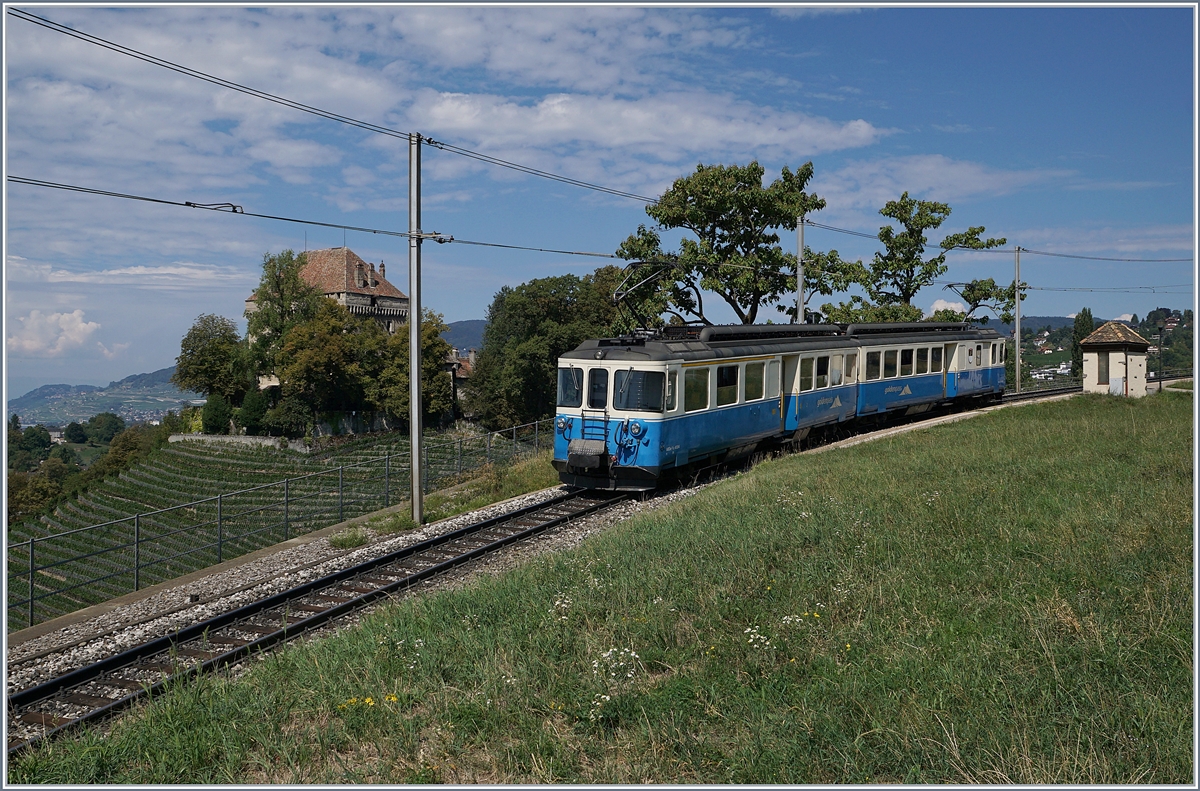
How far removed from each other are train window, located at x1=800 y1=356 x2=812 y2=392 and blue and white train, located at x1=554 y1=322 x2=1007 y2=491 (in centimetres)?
3

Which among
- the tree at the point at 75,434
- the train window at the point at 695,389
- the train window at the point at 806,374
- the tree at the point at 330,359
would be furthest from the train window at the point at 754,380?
the tree at the point at 75,434

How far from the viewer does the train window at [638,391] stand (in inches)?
623

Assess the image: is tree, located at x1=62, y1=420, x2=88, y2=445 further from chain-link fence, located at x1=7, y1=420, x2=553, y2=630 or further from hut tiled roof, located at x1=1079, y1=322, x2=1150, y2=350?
hut tiled roof, located at x1=1079, y1=322, x2=1150, y2=350

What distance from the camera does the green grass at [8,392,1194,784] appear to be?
199 inches

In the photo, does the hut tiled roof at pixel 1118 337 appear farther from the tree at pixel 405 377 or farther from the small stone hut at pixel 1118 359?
the tree at pixel 405 377

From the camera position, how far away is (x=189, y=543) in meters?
47.9

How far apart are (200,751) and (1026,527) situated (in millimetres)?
8850

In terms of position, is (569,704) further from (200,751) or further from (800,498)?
(800,498)

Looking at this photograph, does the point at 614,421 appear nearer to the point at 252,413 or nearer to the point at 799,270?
the point at 799,270

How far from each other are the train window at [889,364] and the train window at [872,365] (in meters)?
0.43

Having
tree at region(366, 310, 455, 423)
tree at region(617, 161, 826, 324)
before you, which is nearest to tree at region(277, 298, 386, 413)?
tree at region(366, 310, 455, 423)

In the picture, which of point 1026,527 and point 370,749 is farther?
point 1026,527

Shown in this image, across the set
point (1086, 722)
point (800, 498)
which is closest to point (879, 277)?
point (800, 498)

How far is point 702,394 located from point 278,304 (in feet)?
250
